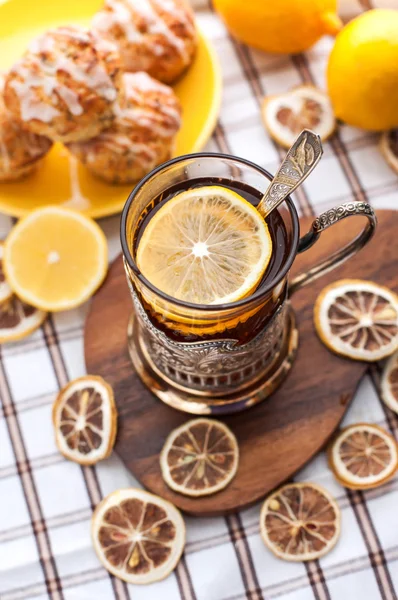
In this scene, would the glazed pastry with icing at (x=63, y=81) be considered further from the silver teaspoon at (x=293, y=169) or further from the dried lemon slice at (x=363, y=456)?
the dried lemon slice at (x=363, y=456)

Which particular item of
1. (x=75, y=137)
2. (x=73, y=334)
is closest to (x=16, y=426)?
(x=73, y=334)

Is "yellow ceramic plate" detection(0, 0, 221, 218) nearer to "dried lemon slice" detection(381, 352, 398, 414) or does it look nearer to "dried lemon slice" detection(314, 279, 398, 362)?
"dried lemon slice" detection(314, 279, 398, 362)

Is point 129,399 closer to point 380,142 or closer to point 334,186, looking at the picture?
point 334,186

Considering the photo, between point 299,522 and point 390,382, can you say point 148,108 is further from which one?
point 299,522

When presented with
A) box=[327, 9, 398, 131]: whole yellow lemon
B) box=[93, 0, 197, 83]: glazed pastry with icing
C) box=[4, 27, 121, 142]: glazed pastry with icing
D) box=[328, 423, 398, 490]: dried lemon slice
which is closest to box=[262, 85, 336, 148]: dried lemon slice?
box=[327, 9, 398, 131]: whole yellow lemon

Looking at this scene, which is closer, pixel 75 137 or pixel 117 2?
pixel 75 137

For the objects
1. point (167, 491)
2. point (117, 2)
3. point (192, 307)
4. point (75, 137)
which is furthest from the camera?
point (117, 2)
